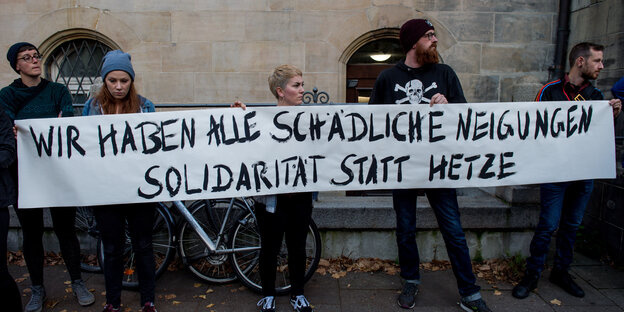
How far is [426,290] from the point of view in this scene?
3699 mm

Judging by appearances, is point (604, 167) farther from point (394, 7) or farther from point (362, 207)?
point (394, 7)

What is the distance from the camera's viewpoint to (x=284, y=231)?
3176 millimetres

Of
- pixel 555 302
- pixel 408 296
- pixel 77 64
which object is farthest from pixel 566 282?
pixel 77 64

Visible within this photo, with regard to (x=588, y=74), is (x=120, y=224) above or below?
below

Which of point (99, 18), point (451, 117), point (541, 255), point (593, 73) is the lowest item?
point (541, 255)

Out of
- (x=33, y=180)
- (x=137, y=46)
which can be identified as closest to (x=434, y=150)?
(x=33, y=180)

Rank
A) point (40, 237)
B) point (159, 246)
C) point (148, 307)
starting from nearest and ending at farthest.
Answer: 1. point (148, 307)
2. point (40, 237)
3. point (159, 246)

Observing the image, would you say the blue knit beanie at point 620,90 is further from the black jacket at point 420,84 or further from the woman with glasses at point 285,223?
the woman with glasses at point 285,223

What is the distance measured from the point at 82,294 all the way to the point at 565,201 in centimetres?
414

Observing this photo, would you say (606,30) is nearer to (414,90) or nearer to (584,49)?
(584,49)

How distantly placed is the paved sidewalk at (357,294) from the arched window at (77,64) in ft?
10.1

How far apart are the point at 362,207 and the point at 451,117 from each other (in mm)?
1295

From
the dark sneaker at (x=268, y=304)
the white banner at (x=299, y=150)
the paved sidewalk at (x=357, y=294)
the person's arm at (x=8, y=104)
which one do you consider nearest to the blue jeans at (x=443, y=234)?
the white banner at (x=299, y=150)

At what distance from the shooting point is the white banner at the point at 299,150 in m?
3.14
